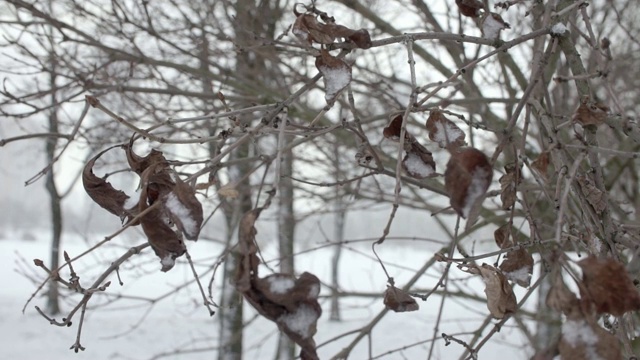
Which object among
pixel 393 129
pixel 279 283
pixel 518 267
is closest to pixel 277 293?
pixel 279 283

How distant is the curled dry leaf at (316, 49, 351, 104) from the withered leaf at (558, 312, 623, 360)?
490 mm

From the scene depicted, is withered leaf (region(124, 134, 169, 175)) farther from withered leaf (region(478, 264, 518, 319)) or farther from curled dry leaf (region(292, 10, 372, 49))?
withered leaf (region(478, 264, 518, 319))

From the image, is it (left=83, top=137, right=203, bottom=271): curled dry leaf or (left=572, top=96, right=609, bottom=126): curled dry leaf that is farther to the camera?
(left=572, top=96, right=609, bottom=126): curled dry leaf

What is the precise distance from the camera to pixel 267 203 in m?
0.78

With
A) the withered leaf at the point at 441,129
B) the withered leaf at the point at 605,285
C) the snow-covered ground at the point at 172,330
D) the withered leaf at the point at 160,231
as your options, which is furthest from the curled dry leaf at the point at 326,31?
the snow-covered ground at the point at 172,330

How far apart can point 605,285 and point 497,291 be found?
0.37 metres

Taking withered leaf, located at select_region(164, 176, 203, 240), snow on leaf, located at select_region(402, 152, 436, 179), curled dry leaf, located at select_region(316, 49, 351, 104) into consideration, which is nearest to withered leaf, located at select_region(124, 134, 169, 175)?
withered leaf, located at select_region(164, 176, 203, 240)

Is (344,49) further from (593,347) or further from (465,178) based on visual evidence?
(593,347)

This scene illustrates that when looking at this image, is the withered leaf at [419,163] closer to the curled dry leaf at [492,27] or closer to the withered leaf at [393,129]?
the withered leaf at [393,129]

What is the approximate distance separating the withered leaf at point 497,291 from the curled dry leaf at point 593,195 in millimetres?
213

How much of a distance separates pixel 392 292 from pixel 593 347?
416mm

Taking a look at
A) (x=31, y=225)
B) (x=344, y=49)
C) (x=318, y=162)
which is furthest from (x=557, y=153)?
(x=31, y=225)

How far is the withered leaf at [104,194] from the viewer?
105 cm

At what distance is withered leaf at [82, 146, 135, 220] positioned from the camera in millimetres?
1048
